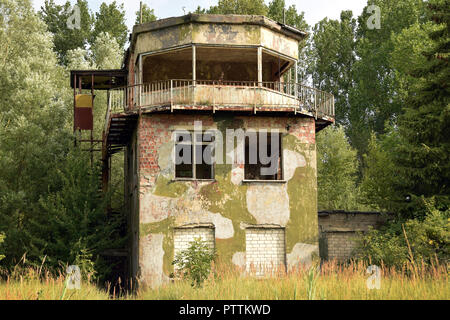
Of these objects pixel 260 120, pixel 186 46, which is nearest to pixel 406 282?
pixel 260 120

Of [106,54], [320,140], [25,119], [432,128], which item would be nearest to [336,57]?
[320,140]

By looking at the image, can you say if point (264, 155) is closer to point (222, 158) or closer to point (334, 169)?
point (222, 158)

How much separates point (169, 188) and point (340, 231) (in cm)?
766

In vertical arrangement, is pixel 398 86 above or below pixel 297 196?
above

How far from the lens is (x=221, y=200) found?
2083 cm

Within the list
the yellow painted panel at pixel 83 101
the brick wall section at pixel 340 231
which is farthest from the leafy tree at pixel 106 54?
the brick wall section at pixel 340 231

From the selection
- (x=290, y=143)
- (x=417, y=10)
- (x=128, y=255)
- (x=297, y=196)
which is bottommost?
(x=128, y=255)

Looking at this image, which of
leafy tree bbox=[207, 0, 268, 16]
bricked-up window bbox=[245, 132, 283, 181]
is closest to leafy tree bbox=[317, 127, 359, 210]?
leafy tree bbox=[207, 0, 268, 16]

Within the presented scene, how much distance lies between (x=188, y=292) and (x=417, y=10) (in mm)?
40419

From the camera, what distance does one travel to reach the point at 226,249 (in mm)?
20562

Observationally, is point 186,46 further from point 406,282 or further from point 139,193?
point 406,282

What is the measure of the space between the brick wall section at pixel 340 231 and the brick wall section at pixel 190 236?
5.57 m

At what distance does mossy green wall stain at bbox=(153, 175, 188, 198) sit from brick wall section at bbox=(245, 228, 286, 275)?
2682 millimetres

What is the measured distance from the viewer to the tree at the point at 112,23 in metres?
53.4
